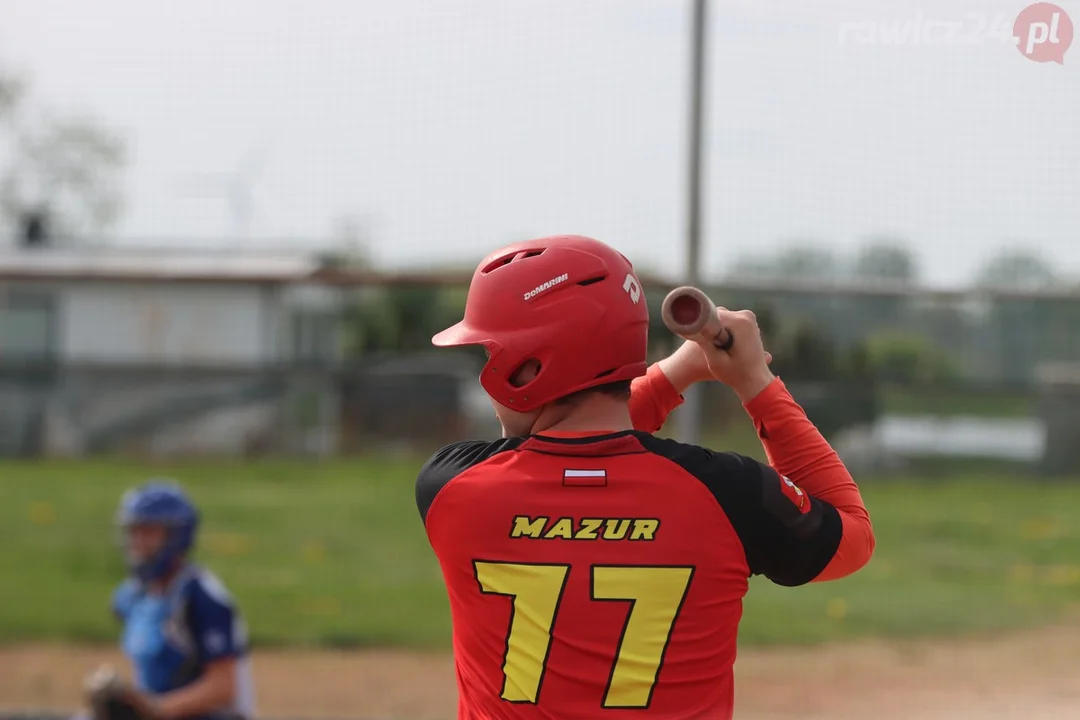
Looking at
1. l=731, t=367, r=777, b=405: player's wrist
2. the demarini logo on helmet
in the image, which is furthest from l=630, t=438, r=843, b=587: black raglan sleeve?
the demarini logo on helmet

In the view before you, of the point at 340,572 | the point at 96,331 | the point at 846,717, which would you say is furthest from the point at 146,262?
the point at 846,717

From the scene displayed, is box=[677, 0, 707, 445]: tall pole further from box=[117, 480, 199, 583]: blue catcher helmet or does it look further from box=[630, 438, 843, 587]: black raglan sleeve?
box=[630, 438, 843, 587]: black raglan sleeve

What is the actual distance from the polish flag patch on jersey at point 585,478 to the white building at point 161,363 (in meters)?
6.09

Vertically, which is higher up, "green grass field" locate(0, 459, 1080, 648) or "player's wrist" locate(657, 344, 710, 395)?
"player's wrist" locate(657, 344, 710, 395)

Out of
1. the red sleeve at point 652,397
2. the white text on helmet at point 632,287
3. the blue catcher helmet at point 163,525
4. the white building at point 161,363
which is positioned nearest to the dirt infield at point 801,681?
the white building at point 161,363

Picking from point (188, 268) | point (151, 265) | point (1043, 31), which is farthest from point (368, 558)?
point (1043, 31)

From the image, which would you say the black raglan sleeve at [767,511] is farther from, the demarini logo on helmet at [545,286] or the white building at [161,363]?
the white building at [161,363]

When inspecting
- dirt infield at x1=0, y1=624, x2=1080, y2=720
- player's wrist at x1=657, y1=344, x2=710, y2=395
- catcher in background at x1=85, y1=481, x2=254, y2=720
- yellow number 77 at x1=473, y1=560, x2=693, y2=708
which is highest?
player's wrist at x1=657, y1=344, x2=710, y2=395

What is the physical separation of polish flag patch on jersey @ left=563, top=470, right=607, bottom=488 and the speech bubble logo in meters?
2.91

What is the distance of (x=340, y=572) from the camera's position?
7.53 m

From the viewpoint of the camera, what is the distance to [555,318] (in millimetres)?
1459

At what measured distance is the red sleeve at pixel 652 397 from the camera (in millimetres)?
1727

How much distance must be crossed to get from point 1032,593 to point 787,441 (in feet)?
21.0

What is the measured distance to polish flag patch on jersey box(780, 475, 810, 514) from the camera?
1.42 meters
